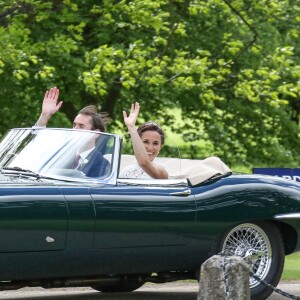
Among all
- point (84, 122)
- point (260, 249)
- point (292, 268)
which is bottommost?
point (292, 268)

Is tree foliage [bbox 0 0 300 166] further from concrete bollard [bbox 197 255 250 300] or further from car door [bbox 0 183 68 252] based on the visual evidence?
concrete bollard [bbox 197 255 250 300]

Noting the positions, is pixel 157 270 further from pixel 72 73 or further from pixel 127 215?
pixel 72 73

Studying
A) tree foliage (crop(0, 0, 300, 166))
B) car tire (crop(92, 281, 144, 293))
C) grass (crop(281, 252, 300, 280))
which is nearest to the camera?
car tire (crop(92, 281, 144, 293))

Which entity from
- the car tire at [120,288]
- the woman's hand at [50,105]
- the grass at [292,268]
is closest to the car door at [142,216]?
the car tire at [120,288]

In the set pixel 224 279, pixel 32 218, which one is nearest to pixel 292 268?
pixel 32 218

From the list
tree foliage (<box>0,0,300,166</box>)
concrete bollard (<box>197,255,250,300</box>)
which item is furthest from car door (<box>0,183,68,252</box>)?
tree foliage (<box>0,0,300,166</box>)

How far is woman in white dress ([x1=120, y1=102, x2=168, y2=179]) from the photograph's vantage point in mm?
9352

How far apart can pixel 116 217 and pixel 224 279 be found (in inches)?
74.0

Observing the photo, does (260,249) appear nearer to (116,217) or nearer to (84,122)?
(116,217)

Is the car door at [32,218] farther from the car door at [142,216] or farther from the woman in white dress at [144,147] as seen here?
the woman in white dress at [144,147]

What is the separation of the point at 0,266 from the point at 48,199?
0.60 meters

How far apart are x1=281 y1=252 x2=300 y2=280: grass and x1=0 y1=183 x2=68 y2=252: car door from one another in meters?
4.11

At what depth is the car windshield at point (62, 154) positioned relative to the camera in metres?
8.83

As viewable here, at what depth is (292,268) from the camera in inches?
527
